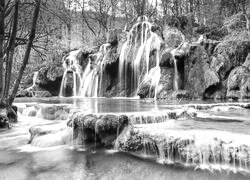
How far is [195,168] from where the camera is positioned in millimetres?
4742

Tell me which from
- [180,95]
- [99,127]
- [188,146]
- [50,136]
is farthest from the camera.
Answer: [180,95]

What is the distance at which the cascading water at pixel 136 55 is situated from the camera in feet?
67.3

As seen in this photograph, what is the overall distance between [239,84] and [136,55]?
8962 millimetres

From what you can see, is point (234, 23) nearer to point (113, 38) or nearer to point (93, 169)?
point (113, 38)

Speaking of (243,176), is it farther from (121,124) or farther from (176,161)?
(121,124)

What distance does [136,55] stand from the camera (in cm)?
2127

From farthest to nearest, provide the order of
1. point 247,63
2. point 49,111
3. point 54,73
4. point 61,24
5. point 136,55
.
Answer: point 54,73
point 136,55
point 247,63
point 49,111
point 61,24

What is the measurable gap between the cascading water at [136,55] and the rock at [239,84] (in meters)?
6.09

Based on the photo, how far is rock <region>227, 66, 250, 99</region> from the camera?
14.2 metres

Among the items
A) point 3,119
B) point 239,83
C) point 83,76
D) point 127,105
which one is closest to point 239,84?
point 239,83

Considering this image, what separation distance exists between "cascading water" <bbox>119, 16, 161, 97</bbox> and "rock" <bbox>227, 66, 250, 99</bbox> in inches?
240

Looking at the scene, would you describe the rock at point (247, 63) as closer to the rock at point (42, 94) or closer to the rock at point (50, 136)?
the rock at point (50, 136)

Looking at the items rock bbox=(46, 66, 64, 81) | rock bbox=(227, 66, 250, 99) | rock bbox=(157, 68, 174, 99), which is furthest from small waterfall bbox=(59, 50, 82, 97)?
rock bbox=(227, 66, 250, 99)

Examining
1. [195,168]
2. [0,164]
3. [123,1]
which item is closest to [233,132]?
[195,168]
